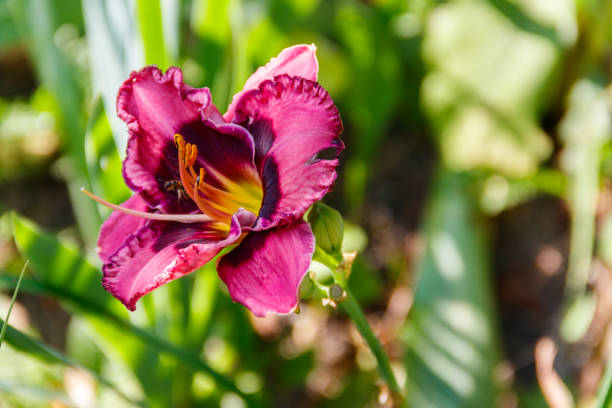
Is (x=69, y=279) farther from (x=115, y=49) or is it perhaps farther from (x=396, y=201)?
(x=396, y=201)

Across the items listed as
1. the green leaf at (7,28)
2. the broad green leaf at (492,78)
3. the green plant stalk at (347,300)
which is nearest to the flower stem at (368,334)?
the green plant stalk at (347,300)

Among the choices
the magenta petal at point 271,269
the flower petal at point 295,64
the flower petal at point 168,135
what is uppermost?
the flower petal at point 295,64

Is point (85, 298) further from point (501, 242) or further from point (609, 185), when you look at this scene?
point (609, 185)

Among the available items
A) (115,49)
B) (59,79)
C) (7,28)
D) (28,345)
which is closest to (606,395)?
(28,345)

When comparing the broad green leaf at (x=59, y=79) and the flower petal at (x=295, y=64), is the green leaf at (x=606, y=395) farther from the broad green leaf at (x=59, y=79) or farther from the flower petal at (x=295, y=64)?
the broad green leaf at (x=59, y=79)

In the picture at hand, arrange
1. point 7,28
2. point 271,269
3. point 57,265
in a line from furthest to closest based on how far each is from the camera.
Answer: point 7,28, point 57,265, point 271,269

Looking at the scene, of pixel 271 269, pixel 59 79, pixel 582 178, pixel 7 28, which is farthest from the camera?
pixel 7 28

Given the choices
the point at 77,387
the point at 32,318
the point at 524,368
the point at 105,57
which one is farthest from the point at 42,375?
the point at 524,368
